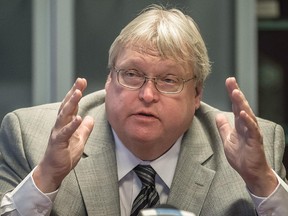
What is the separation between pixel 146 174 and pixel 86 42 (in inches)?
36.3

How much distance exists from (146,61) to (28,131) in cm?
38

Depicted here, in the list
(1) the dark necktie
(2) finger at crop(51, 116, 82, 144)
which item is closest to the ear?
(1) the dark necktie

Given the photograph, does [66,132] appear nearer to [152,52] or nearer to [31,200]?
[31,200]

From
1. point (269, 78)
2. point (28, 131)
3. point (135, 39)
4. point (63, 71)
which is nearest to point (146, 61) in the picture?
point (135, 39)

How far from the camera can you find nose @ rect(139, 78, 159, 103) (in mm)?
1739

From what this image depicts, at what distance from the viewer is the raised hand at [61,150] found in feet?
5.22

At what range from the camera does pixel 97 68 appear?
265 centimetres

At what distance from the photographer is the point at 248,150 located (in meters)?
1.63

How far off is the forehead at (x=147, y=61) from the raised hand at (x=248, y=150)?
0.62ft

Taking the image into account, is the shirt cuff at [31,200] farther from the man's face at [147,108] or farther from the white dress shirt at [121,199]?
the man's face at [147,108]

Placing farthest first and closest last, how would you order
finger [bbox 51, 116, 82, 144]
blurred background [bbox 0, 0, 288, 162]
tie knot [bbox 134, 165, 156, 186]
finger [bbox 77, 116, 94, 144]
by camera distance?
1. blurred background [bbox 0, 0, 288, 162]
2. tie knot [bbox 134, 165, 156, 186]
3. finger [bbox 77, 116, 94, 144]
4. finger [bbox 51, 116, 82, 144]

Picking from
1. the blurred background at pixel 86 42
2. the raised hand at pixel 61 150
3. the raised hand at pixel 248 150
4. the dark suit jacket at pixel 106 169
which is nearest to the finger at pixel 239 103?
the raised hand at pixel 248 150

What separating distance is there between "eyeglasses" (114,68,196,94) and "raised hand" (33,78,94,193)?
0.16 meters

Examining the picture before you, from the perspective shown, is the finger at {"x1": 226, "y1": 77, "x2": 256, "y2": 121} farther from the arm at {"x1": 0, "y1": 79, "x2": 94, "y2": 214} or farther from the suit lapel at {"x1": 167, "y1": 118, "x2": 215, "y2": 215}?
the arm at {"x1": 0, "y1": 79, "x2": 94, "y2": 214}
